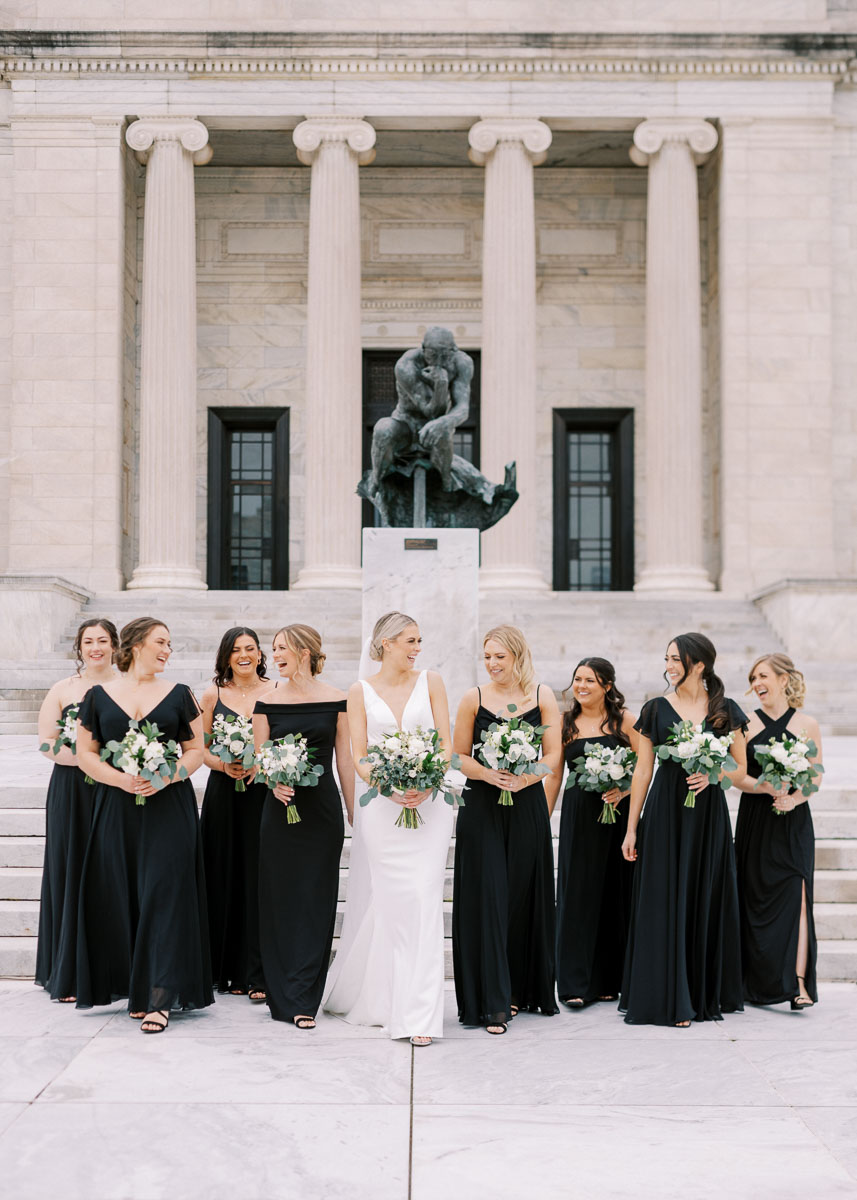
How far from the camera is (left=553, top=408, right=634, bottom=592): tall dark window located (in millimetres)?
28859

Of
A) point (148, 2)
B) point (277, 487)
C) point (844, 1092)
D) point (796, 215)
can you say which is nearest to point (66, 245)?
point (148, 2)

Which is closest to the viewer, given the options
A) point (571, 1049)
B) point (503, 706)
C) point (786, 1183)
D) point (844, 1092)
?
point (786, 1183)

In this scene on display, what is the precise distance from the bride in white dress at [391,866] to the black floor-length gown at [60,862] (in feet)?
5.38

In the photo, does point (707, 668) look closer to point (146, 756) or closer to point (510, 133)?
point (146, 756)

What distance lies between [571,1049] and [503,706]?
1.96 meters

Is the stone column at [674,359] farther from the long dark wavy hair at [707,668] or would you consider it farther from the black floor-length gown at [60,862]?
the black floor-length gown at [60,862]

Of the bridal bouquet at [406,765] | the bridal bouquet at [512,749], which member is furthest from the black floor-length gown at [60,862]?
the bridal bouquet at [512,749]

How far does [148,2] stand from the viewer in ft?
82.1

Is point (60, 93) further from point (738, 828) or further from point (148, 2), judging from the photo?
point (738, 828)

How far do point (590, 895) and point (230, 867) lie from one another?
2257 mm

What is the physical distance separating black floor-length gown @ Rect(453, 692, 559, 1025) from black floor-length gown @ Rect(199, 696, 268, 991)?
1346 mm

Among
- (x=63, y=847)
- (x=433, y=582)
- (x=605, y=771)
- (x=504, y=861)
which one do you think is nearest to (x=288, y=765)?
(x=504, y=861)

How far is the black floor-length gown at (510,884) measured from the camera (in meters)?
7.46

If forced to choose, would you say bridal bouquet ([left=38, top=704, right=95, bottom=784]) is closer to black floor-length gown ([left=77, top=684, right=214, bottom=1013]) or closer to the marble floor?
black floor-length gown ([left=77, top=684, right=214, bottom=1013])
